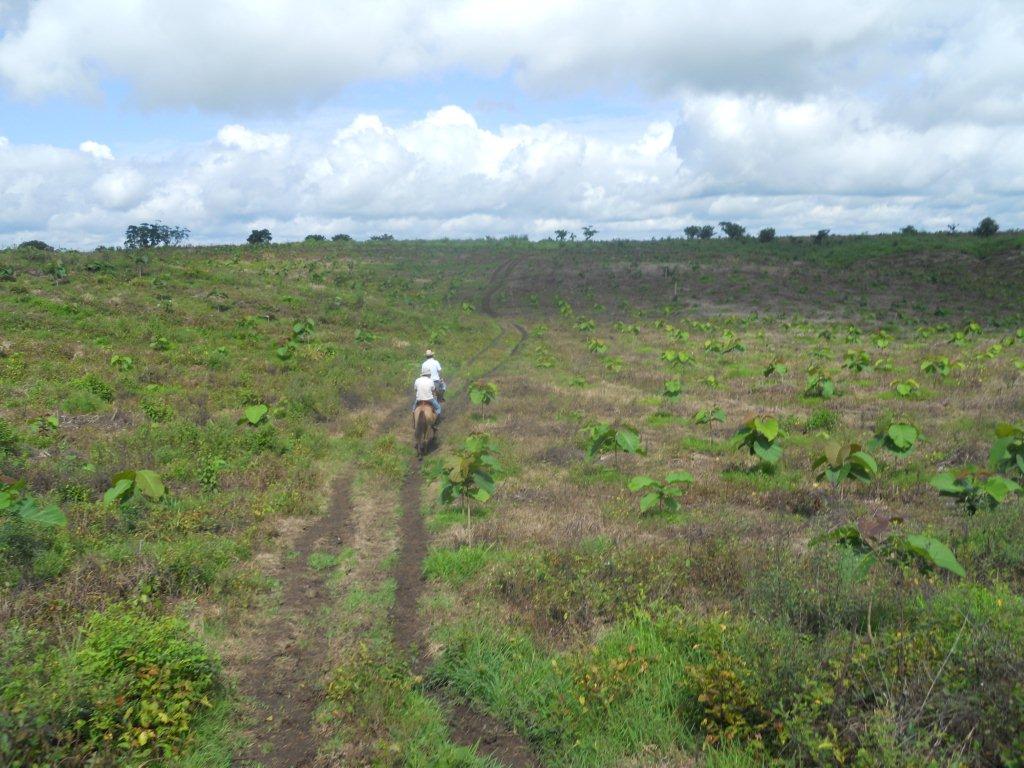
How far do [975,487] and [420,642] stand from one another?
6.29m

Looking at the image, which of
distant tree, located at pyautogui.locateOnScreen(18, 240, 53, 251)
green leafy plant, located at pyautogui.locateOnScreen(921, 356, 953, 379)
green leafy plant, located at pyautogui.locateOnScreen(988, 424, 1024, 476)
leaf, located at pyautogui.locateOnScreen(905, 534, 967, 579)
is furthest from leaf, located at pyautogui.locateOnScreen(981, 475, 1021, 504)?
distant tree, located at pyautogui.locateOnScreen(18, 240, 53, 251)

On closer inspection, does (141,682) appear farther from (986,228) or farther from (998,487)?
(986,228)

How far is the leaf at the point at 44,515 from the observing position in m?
6.64

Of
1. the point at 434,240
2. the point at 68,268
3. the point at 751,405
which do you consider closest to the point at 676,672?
the point at 751,405

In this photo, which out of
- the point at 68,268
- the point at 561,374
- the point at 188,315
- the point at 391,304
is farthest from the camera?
the point at 391,304

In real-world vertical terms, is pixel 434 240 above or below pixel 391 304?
above

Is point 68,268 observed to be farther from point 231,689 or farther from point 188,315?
point 231,689

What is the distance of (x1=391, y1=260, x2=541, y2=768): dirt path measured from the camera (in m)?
4.79

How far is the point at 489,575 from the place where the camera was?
23.4 feet

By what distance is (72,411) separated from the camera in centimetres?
1333

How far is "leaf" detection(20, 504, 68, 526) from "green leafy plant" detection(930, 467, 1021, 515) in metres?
9.31

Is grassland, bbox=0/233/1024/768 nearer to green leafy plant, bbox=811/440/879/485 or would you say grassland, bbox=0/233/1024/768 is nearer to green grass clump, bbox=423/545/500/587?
green grass clump, bbox=423/545/500/587

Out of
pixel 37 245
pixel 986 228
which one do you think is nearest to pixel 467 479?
pixel 37 245

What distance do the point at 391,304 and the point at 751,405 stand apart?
2699 centimetres
